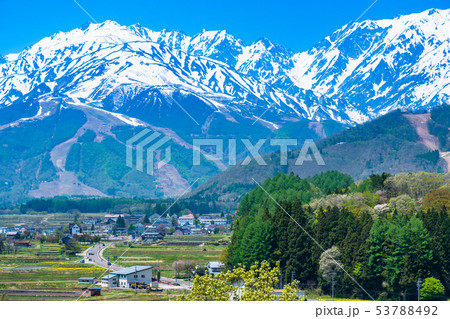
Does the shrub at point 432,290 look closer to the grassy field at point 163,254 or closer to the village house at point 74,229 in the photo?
the grassy field at point 163,254

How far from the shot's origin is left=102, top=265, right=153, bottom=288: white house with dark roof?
74600 millimetres

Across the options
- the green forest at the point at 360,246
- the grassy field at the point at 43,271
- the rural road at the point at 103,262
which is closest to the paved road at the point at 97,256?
the rural road at the point at 103,262

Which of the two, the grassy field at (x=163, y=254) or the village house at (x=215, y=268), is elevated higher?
the grassy field at (x=163, y=254)

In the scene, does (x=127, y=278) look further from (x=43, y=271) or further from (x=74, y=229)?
(x=74, y=229)

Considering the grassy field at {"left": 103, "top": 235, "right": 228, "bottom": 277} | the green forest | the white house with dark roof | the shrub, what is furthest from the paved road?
the shrub

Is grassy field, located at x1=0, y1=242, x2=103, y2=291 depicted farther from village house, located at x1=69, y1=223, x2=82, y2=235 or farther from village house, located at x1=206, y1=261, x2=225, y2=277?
village house, located at x1=69, y1=223, x2=82, y2=235

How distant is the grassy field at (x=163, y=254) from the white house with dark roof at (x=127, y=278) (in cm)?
1004

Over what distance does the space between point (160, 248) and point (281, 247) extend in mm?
55420

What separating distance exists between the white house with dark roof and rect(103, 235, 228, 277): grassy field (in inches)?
395

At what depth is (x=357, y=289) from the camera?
218 ft

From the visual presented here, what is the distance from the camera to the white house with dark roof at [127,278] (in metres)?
74.6

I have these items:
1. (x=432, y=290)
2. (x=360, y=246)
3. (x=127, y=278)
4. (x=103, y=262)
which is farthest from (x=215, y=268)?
(x=432, y=290)

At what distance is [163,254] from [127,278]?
39275 mm
